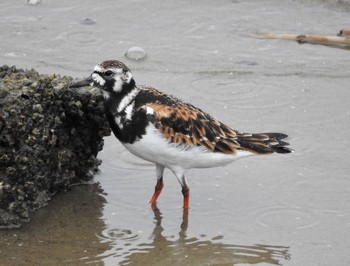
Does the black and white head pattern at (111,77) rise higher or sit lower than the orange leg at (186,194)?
higher

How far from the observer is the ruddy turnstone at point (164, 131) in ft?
19.6

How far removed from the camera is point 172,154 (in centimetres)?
608

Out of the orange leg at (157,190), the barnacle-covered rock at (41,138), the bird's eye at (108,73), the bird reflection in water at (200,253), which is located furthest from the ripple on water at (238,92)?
the bird reflection in water at (200,253)

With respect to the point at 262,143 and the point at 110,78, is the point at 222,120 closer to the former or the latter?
the point at 262,143

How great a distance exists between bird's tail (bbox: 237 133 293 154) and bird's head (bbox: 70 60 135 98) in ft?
3.37

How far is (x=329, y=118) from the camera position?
24.6 feet

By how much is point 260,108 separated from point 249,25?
2273 millimetres

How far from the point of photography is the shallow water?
5.60 metres

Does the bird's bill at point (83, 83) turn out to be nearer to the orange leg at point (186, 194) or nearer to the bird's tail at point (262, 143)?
the orange leg at point (186, 194)

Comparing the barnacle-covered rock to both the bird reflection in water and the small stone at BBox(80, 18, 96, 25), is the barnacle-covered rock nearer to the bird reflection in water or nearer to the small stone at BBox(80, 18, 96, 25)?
the bird reflection in water

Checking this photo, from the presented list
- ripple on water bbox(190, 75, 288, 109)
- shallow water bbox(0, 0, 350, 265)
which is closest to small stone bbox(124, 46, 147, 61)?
shallow water bbox(0, 0, 350, 265)

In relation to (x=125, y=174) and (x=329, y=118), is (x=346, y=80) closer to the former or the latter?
(x=329, y=118)

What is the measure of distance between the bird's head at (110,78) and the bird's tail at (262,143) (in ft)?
3.37

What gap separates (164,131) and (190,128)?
267 millimetres
